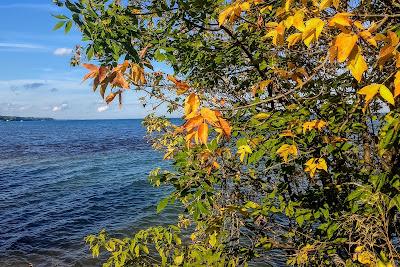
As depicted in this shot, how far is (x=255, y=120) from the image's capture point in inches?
175

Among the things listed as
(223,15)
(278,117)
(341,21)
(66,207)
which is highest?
(223,15)

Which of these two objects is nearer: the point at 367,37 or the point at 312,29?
the point at 367,37

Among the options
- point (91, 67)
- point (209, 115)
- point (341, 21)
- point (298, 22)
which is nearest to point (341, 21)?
point (341, 21)

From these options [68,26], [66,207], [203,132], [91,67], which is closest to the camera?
[203,132]

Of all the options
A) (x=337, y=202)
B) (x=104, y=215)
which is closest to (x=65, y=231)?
(x=104, y=215)

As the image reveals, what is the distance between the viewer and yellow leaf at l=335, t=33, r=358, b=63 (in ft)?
5.41

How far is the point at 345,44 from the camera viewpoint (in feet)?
5.45

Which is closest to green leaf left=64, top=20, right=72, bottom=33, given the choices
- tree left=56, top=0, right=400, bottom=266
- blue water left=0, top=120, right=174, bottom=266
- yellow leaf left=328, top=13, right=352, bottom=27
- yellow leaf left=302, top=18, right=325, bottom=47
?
tree left=56, top=0, right=400, bottom=266

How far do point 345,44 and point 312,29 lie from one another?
0.93 feet

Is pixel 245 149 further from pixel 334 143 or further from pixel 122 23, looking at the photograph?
pixel 122 23

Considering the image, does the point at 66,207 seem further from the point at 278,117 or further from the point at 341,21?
the point at 341,21

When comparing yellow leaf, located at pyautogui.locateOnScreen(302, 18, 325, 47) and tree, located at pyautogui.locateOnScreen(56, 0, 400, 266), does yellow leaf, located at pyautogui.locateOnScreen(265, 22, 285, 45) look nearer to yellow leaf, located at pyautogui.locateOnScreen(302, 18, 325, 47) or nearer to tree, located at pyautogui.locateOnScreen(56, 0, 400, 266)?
tree, located at pyautogui.locateOnScreen(56, 0, 400, 266)

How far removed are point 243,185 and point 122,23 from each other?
4583 millimetres

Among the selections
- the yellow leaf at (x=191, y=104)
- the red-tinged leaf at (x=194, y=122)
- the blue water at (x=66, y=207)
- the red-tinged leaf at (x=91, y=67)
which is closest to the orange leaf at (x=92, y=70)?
the red-tinged leaf at (x=91, y=67)
